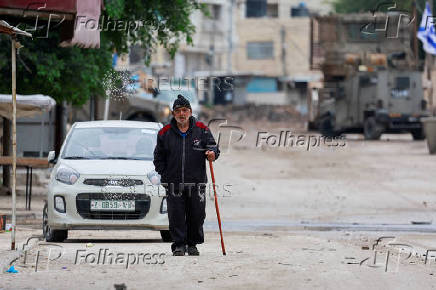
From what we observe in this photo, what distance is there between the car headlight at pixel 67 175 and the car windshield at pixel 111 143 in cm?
47

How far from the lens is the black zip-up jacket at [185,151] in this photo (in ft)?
37.0

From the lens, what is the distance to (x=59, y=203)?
13898 millimetres

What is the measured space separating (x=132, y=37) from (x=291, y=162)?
1050cm

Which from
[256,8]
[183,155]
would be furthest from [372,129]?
[256,8]

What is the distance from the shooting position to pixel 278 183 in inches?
1115

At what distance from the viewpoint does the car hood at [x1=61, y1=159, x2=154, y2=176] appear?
13922mm

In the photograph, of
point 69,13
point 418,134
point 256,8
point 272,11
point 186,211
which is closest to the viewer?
point 186,211

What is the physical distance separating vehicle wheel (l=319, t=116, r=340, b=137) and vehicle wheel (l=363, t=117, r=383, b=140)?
2.62 m

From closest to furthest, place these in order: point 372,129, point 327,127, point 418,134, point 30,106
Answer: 1. point 30,106
2. point 372,129
3. point 418,134
4. point 327,127

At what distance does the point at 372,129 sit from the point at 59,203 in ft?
103

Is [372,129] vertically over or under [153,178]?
under

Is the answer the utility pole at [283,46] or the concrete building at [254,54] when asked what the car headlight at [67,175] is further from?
the utility pole at [283,46]

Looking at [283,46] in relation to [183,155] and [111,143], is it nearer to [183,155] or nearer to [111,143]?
[111,143]

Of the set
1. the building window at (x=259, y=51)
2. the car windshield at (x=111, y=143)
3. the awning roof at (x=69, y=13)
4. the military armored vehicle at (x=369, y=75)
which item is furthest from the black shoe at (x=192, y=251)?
the building window at (x=259, y=51)
